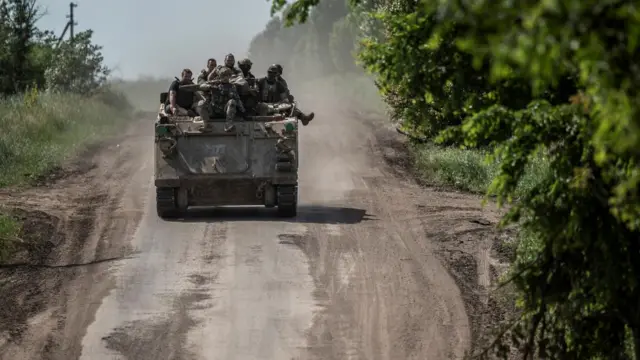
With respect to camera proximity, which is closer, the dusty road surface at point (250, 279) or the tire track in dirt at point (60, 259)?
the dusty road surface at point (250, 279)

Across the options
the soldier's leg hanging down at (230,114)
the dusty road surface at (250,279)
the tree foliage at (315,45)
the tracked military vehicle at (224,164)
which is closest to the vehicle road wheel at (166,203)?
the tracked military vehicle at (224,164)

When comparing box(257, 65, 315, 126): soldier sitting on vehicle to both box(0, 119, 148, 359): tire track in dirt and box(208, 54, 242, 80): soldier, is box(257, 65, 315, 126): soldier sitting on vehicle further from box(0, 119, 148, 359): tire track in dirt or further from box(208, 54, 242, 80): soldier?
box(0, 119, 148, 359): tire track in dirt

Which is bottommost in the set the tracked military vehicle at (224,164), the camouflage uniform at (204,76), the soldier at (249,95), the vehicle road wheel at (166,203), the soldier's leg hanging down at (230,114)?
the vehicle road wheel at (166,203)

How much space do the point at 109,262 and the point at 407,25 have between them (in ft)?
26.2

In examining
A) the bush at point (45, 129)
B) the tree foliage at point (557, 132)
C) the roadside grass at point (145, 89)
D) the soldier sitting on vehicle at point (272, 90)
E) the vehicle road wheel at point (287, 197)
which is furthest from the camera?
the roadside grass at point (145, 89)

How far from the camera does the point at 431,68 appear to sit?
23.6 ft

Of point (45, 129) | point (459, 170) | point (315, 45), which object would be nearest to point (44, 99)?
point (45, 129)

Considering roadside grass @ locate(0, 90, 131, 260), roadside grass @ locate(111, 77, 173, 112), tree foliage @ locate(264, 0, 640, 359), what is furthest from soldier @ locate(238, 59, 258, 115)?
roadside grass @ locate(111, 77, 173, 112)

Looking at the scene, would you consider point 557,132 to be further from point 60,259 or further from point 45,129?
point 45,129

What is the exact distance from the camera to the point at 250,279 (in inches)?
517

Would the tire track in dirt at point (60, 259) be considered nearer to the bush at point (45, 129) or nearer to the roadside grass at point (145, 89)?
the bush at point (45, 129)

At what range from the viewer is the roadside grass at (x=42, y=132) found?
21703 mm

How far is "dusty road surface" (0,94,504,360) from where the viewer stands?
10.9 meters

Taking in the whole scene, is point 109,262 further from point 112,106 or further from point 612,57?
point 112,106
